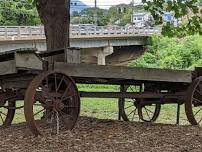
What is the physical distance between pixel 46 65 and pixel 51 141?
43.2 inches

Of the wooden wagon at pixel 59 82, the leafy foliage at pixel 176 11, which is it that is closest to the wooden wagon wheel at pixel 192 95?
the wooden wagon at pixel 59 82

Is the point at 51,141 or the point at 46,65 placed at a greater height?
the point at 46,65

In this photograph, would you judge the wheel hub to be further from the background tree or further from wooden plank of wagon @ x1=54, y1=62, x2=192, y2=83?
the background tree

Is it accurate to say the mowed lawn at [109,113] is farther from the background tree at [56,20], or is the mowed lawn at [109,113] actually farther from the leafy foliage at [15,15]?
the leafy foliage at [15,15]

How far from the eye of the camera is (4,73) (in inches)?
292

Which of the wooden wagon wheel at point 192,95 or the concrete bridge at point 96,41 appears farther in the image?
the concrete bridge at point 96,41

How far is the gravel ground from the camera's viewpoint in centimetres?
663

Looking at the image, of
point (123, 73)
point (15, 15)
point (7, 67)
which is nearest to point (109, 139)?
point (123, 73)

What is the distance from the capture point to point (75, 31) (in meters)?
62.0

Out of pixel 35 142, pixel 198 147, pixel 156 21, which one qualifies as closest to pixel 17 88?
pixel 35 142

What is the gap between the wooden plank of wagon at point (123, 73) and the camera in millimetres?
7754

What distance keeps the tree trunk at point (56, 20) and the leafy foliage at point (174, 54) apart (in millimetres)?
48071

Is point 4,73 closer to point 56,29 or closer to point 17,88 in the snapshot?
point 17,88

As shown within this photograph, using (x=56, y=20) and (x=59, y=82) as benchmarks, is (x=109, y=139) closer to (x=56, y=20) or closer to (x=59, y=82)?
(x=59, y=82)
